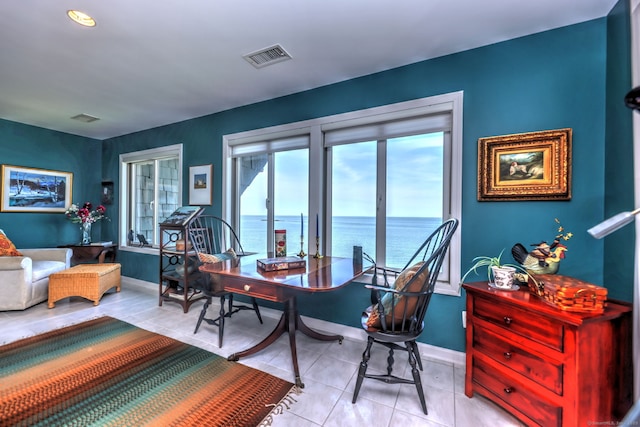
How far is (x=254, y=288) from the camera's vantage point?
5.66ft

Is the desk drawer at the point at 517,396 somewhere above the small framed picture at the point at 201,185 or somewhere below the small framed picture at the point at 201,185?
below

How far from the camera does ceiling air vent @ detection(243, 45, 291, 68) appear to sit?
2107mm

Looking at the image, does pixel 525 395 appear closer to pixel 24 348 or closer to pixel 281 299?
pixel 281 299

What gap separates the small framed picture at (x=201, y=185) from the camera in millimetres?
3518

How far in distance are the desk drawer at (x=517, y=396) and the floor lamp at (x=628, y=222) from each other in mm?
369

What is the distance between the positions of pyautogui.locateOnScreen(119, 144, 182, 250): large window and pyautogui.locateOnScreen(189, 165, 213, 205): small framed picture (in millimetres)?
334

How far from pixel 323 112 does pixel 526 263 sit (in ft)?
6.94

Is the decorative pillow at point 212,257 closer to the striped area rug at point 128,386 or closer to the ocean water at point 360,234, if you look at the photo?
the ocean water at point 360,234

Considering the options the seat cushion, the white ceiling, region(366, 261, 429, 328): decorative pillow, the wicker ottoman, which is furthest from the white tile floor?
the white ceiling

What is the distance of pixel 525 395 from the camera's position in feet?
4.55

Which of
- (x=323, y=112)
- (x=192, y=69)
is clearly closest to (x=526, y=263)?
(x=323, y=112)

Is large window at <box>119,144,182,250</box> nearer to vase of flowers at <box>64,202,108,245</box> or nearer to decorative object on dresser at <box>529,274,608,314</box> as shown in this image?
vase of flowers at <box>64,202,108,245</box>

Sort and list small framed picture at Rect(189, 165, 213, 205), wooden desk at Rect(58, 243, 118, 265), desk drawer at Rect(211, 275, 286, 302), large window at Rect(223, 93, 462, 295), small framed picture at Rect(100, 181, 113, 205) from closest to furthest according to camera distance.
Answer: desk drawer at Rect(211, 275, 286, 302), large window at Rect(223, 93, 462, 295), small framed picture at Rect(189, 165, 213, 205), wooden desk at Rect(58, 243, 118, 265), small framed picture at Rect(100, 181, 113, 205)

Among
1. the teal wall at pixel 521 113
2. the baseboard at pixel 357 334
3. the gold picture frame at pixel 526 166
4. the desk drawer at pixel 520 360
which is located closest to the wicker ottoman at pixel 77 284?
the baseboard at pixel 357 334
